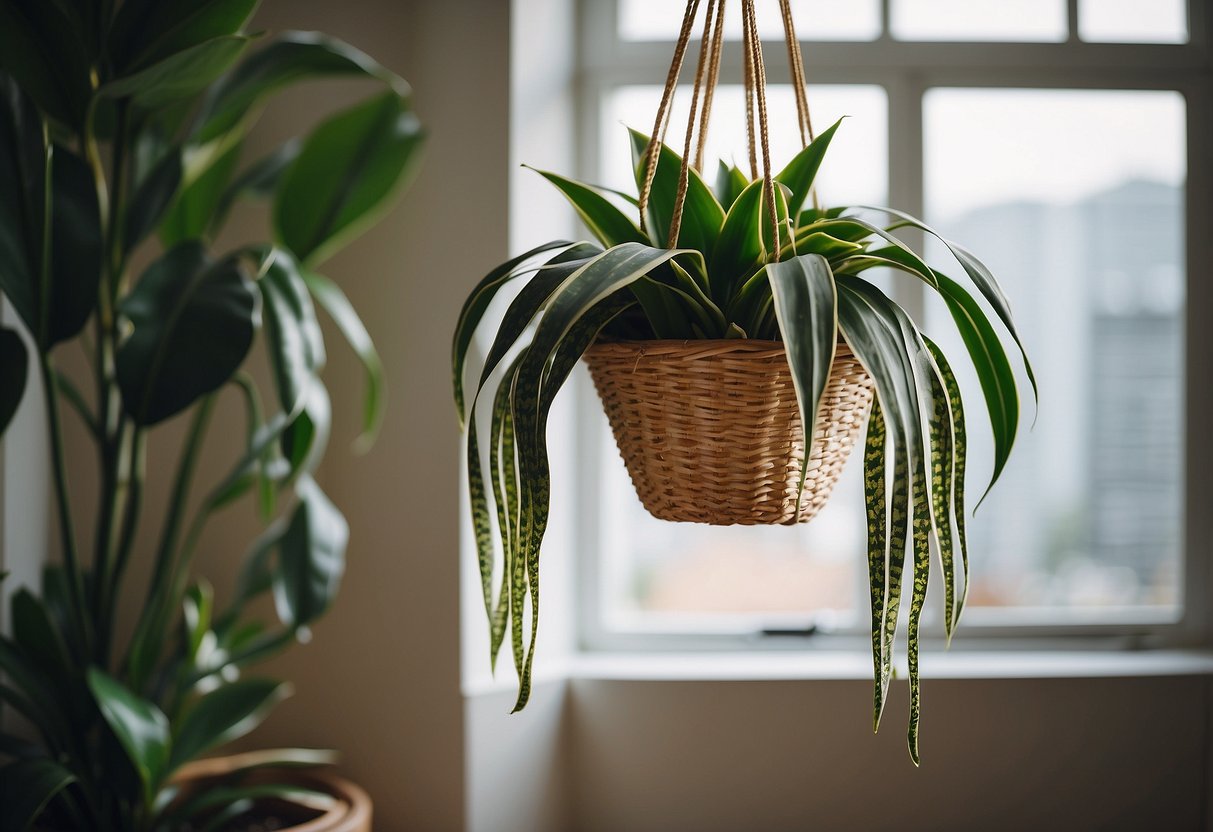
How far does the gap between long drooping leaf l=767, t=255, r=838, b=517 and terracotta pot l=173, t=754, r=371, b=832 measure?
1.09 m

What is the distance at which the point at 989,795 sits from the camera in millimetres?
1697

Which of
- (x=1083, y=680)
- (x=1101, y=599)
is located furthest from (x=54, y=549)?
(x=1101, y=599)

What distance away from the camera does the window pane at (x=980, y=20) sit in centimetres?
185

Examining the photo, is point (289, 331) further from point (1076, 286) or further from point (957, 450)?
point (1076, 286)

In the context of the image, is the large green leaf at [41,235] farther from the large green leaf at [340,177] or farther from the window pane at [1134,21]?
the window pane at [1134,21]

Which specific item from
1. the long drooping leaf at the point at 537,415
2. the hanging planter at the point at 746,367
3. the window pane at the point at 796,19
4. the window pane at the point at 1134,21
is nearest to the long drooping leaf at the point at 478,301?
the hanging planter at the point at 746,367

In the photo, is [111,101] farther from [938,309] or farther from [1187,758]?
[1187,758]

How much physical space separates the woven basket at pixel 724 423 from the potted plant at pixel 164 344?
0.57 meters

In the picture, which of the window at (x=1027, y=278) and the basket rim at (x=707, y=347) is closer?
the basket rim at (x=707, y=347)

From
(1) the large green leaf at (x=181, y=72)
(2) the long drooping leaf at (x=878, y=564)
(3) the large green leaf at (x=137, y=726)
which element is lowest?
(3) the large green leaf at (x=137, y=726)

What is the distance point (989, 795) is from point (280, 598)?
1.36m

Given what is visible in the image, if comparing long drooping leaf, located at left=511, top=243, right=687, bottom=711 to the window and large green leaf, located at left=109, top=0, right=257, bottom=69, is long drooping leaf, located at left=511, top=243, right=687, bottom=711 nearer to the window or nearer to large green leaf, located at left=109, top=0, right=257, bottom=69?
large green leaf, located at left=109, top=0, right=257, bottom=69

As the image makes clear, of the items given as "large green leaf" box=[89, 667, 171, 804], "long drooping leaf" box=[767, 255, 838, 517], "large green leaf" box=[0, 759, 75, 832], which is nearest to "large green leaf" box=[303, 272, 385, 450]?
"large green leaf" box=[89, 667, 171, 804]

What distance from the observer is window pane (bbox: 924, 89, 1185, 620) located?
1.89 meters
